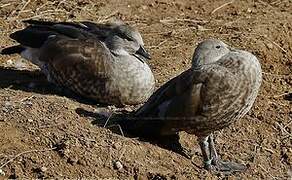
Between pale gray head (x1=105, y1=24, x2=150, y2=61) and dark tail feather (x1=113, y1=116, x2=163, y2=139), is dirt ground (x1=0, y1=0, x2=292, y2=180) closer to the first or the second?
dark tail feather (x1=113, y1=116, x2=163, y2=139)

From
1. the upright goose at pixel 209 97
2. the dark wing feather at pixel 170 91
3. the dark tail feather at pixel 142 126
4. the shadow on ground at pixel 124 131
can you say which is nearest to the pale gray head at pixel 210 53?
the upright goose at pixel 209 97

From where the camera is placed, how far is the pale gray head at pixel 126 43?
23.2 ft

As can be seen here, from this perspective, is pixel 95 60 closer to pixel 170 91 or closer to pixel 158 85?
pixel 158 85

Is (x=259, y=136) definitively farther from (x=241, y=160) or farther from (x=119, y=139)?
(x=119, y=139)

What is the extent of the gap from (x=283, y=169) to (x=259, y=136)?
0.45 m

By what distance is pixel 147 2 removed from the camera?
938 centimetres

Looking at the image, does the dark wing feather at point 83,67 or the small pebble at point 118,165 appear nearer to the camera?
the small pebble at point 118,165

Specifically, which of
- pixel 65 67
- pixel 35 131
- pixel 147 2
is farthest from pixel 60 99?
pixel 147 2

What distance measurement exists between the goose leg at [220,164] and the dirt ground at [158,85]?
64mm

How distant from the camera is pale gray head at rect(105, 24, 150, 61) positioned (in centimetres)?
707

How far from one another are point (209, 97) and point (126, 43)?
4.99ft

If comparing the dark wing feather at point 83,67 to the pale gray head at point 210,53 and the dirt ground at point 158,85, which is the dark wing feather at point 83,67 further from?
the pale gray head at point 210,53

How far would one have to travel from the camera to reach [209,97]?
5777 mm

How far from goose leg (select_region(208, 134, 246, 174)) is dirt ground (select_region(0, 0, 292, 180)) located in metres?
0.06
